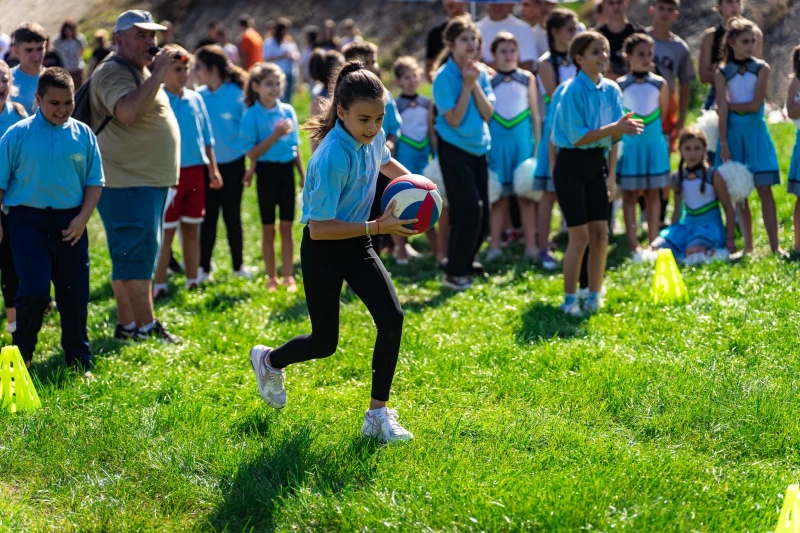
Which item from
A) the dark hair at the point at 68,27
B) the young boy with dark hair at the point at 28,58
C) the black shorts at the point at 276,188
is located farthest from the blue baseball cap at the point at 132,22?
the dark hair at the point at 68,27

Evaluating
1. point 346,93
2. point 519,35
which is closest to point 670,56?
point 519,35

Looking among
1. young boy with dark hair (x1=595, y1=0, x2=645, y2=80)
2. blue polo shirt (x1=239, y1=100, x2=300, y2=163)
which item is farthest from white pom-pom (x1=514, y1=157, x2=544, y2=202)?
blue polo shirt (x1=239, y1=100, x2=300, y2=163)

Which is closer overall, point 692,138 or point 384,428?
point 384,428

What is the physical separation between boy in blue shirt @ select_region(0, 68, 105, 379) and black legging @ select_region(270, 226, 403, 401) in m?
2.10

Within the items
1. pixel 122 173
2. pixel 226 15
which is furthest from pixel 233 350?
pixel 226 15

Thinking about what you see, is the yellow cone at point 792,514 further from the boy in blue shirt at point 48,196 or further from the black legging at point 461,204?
the black legging at point 461,204

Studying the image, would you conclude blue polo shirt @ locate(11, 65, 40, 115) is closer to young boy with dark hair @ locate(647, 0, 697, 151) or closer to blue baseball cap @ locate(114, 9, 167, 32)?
blue baseball cap @ locate(114, 9, 167, 32)

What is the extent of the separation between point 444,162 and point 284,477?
4847 mm

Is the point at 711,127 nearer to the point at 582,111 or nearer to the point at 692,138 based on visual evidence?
the point at 692,138

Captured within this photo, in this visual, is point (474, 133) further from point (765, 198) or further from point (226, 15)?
point (226, 15)

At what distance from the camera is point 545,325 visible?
7523 mm

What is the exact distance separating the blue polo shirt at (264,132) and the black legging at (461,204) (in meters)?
1.53

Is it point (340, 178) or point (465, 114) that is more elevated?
point (465, 114)

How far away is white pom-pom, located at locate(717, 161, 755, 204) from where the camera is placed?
9328mm
